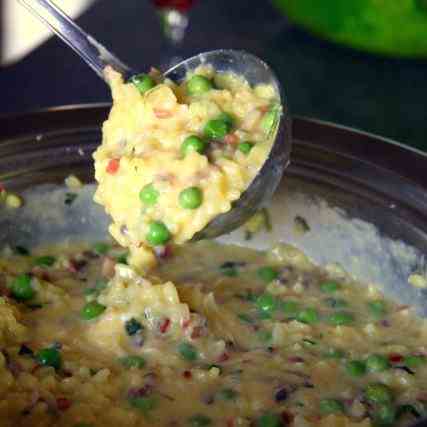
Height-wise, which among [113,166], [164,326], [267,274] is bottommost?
[267,274]

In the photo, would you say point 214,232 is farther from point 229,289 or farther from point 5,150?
point 5,150

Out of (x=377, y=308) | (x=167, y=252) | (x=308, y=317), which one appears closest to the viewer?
(x=308, y=317)

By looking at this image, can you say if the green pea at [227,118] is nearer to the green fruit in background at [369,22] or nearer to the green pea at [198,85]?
the green pea at [198,85]

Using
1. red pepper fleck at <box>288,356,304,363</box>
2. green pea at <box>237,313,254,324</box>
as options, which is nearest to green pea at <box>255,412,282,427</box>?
red pepper fleck at <box>288,356,304,363</box>

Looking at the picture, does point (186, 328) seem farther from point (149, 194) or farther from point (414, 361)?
point (414, 361)

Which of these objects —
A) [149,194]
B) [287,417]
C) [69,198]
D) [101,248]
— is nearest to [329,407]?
[287,417]

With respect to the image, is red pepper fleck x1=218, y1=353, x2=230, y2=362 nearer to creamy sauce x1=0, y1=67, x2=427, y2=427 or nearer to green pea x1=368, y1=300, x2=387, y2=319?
creamy sauce x1=0, y1=67, x2=427, y2=427

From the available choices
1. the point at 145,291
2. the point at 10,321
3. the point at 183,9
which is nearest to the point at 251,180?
the point at 145,291
